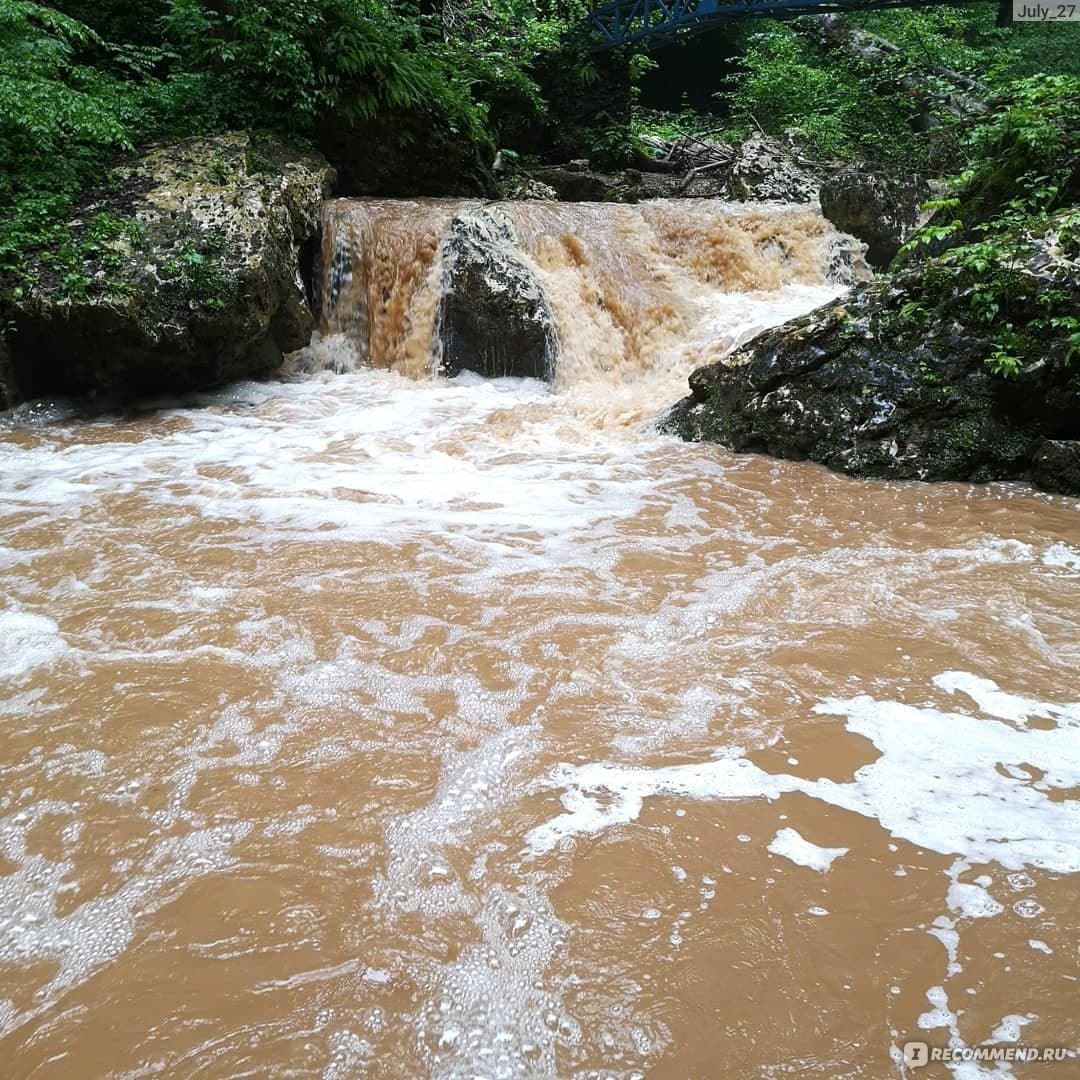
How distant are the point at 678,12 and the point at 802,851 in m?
15.9

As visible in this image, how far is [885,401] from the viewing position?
5.68 metres

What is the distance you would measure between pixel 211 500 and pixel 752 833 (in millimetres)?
4127

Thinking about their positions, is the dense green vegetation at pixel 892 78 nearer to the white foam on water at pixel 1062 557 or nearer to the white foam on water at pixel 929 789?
the white foam on water at pixel 1062 557

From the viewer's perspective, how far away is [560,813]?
7.67 feet

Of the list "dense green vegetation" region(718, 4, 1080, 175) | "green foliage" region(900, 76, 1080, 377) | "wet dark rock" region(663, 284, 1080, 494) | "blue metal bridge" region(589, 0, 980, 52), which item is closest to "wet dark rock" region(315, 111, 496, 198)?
"blue metal bridge" region(589, 0, 980, 52)

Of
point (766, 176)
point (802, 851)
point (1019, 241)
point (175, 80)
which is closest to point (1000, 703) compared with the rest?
point (802, 851)

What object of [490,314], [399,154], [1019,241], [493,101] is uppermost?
[493,101]

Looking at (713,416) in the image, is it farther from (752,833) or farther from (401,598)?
(752,833)

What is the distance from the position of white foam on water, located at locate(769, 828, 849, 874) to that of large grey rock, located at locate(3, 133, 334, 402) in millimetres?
6803

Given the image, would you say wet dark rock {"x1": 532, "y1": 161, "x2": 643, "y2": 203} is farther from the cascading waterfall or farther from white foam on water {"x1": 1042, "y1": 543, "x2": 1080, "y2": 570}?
white foam on water {"x1": 1042, "y1": 543, "x2": 1080, "y2": 570}

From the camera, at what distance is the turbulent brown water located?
1.72 metres

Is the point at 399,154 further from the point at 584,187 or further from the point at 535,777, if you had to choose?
the point at 535,777

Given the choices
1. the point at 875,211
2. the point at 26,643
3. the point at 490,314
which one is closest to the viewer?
the point at 26,643

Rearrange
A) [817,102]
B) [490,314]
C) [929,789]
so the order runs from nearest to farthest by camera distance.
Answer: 1. [929,789]
2. [490,314]
3. [817,102]
